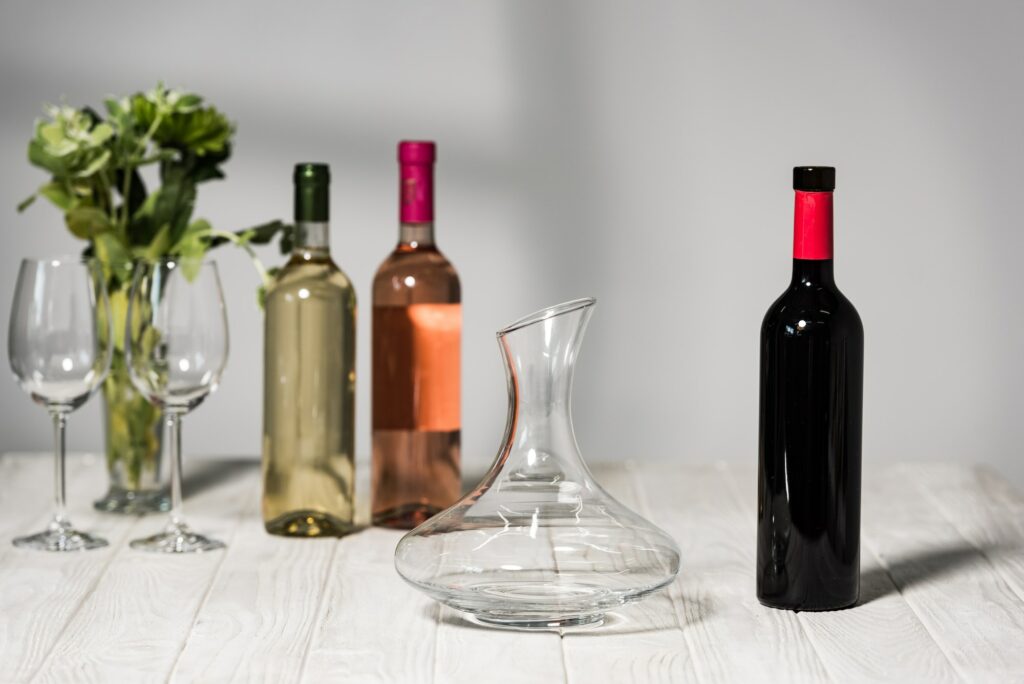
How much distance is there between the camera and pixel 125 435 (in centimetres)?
131

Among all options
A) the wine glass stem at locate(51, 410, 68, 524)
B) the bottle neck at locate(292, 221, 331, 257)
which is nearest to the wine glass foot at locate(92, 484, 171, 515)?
the wine glass stem at locate(51, 410, 68, 524)

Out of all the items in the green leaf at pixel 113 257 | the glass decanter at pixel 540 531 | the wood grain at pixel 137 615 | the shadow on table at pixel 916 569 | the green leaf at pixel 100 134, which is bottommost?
the wood grain at pixel 137 615

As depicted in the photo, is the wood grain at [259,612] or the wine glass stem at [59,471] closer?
the wood grain at [259,612]

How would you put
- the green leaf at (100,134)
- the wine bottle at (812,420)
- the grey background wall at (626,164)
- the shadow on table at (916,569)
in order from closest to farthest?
the wine bottle at (812,420) → the shadow on table at (916,569) → the green leaf at (100,134) → the grey background wall at (626,164)

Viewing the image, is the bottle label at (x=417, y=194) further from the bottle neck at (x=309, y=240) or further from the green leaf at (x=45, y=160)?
the green leaf at (x=45, y=160)

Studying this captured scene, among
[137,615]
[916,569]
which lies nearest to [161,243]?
[137,615]

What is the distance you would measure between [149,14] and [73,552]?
1552mm

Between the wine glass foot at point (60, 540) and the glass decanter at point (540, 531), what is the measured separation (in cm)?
35

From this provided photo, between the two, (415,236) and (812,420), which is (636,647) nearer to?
(812,420)

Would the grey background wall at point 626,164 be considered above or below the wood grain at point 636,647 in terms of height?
above

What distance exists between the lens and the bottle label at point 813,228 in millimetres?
906

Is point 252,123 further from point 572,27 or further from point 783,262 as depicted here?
point 783,262

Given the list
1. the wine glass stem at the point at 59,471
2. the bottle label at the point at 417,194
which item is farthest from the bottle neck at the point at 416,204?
the wine glass stem at the point at 59,471

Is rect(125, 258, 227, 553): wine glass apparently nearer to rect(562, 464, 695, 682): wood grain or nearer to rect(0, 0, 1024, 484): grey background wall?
rect(562, 464, 695, 682): wood grain
